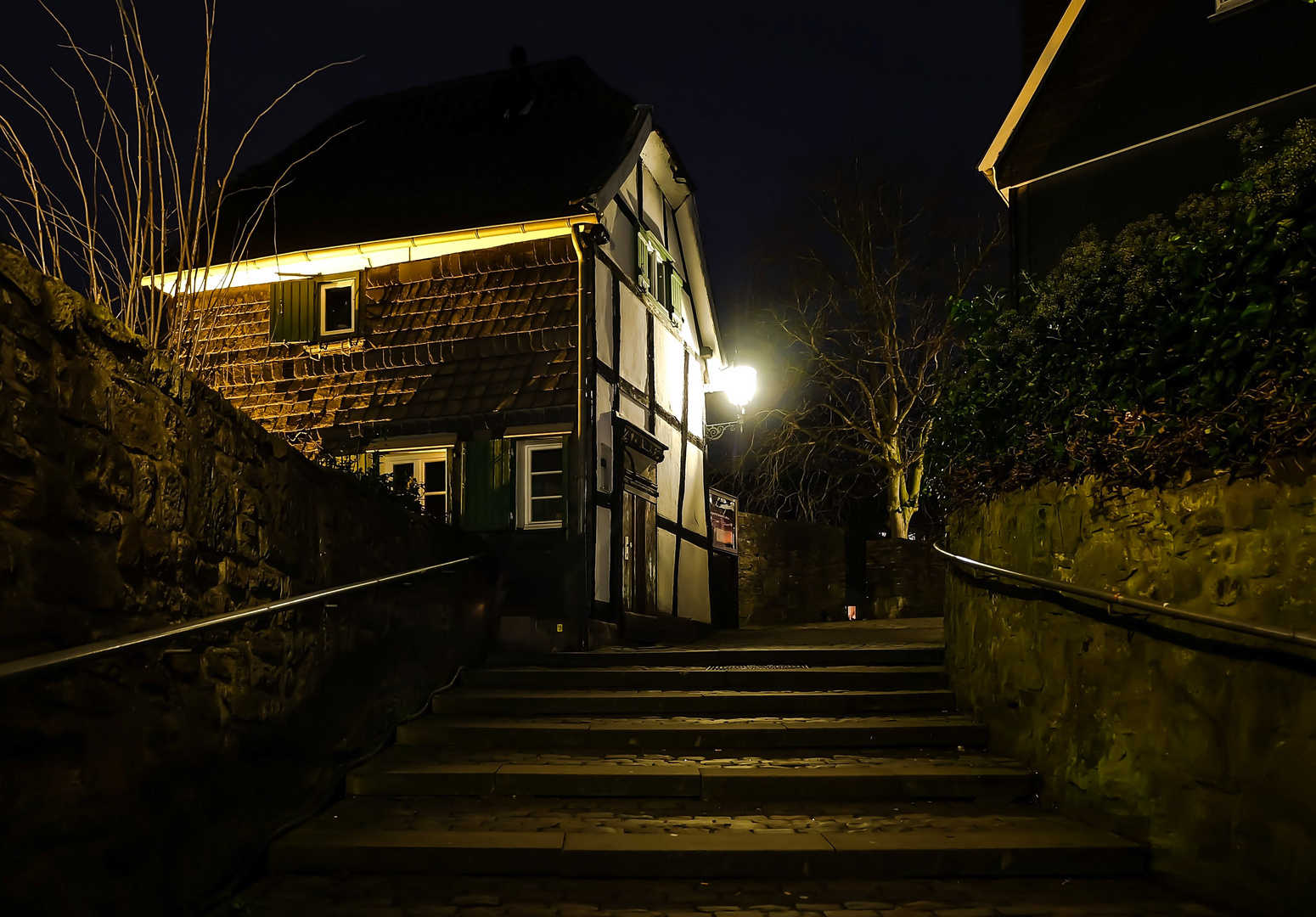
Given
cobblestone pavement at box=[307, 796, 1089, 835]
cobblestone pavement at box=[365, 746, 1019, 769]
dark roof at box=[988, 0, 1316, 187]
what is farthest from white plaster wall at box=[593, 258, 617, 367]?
cobblestone pavement at box=[307, 796, 1089, 835]

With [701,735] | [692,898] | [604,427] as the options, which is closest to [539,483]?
[604,427]

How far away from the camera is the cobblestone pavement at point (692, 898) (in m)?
3.74

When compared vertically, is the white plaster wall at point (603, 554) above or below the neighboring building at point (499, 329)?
below

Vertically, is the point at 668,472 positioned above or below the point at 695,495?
above

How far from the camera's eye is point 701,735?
19.2 ft

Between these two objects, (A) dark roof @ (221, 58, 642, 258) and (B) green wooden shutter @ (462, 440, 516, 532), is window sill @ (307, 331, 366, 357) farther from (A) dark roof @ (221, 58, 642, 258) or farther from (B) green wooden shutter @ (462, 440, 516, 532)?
(B) green wooden shutter @ (462, 440, 516, 532)

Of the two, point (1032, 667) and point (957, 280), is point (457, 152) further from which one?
point (957, 280)

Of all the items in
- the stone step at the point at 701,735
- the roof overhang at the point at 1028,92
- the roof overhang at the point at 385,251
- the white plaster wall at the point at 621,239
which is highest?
the roof overhang at the point at 1028,92

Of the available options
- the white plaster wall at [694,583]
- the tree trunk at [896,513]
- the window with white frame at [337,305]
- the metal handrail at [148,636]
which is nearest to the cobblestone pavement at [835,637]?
the white plaster wall at [694,583]

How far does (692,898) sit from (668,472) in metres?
8.85

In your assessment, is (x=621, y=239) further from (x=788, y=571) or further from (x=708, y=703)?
(x=788, y=571)

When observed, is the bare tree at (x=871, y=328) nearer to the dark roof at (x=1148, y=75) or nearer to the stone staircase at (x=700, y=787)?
the dark roof at (x=1148, y=75)

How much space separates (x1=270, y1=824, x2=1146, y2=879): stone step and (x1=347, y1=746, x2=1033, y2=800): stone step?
806mm

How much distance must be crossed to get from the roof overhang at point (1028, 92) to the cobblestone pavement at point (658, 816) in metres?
7.94
